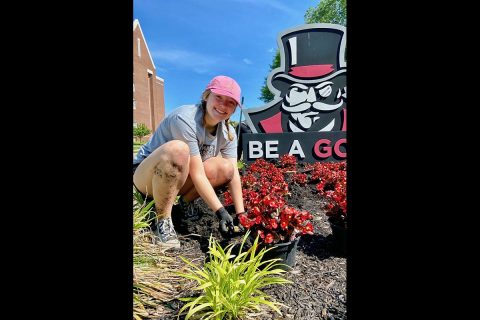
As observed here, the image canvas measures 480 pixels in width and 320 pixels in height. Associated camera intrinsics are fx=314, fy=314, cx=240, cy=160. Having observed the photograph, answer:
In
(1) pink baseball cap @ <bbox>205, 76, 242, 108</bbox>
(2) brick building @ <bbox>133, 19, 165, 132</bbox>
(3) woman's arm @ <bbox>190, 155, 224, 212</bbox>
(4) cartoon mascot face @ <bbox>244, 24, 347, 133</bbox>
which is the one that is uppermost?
(2) brick building @ <bbox>133, 19, 165, 132</bbox>

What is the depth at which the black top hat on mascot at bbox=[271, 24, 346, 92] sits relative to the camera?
7480mm

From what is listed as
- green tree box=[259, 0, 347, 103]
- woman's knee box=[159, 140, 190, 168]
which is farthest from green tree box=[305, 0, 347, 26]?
woman's knee box=[159, 140, 190, 168]

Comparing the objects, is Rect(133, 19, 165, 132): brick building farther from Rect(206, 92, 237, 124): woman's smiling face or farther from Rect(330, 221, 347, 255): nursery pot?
Rect(330, 221, 347, 255): nursery pot

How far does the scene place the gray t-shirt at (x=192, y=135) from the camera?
2635 millimetres

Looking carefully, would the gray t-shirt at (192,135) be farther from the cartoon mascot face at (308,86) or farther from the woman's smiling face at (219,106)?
the cartoon mascot face at (308,86)

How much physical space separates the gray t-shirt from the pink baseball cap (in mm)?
313

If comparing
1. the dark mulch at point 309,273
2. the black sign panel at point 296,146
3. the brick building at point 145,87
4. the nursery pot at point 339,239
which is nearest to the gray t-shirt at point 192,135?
the dark mulch at point 309,273
